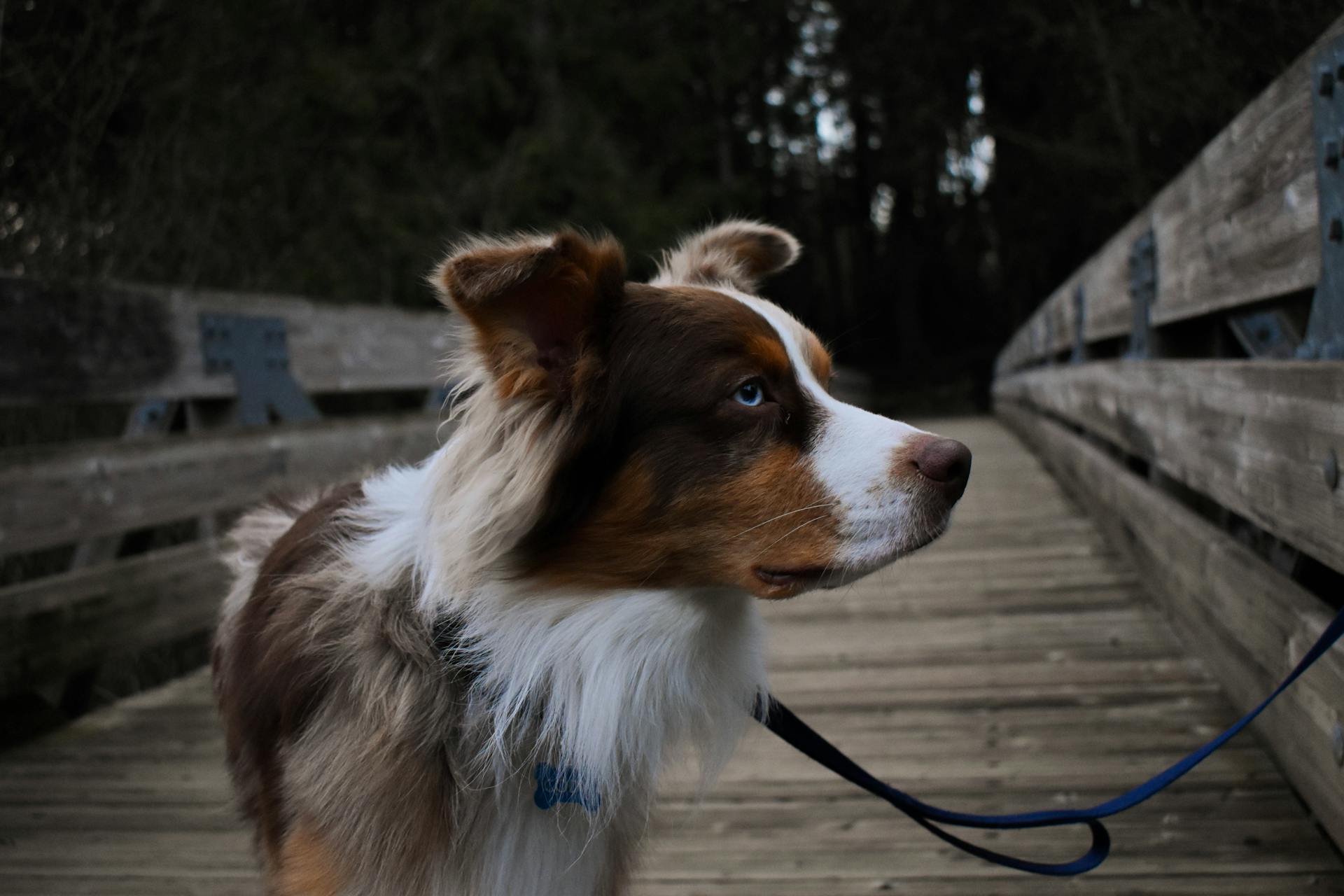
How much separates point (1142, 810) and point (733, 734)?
115 centimetres

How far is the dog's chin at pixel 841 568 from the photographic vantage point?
1.97 metres

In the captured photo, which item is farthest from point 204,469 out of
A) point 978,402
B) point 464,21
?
point 978,402

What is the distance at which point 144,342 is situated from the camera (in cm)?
414

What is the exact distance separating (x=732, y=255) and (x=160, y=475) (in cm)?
250

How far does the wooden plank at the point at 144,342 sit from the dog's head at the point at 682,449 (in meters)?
0.37

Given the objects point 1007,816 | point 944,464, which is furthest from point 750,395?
point 1007,816

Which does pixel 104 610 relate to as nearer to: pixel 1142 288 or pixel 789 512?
pixel 789 512

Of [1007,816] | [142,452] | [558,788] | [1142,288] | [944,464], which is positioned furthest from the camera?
[1142,288]

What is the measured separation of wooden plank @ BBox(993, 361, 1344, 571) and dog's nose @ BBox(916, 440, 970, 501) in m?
0.68

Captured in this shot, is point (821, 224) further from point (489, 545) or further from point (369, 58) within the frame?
point (489, 545)

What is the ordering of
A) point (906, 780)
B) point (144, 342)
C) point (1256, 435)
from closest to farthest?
point (1256, 435), point (906, 780), point (144, 342)

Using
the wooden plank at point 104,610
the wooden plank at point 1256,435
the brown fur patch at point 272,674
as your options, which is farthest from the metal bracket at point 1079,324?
the brown fur patch at point 272,674

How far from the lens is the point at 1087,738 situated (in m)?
3.20

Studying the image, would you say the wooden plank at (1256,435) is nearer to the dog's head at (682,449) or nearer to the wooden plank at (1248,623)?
the wooden plank at (1248,623)
